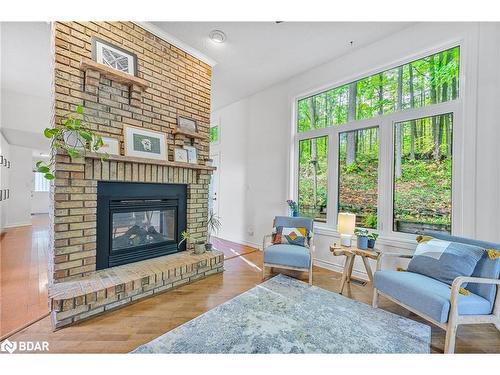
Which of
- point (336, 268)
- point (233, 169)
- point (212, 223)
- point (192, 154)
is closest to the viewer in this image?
point (192, 154)

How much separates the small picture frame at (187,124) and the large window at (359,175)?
220 centimetres

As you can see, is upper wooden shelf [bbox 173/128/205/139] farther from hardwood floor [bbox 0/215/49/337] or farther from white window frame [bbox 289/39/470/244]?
hardwood floor [bbox 0/215/49/337]

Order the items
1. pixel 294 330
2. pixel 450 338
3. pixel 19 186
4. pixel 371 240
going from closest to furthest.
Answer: pixel 450 338 → pixel 294 330 → pixel 371 240 → pixel 19 186

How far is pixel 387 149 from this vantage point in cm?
287

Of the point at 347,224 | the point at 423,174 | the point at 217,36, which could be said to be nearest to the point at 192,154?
the point at 217,36

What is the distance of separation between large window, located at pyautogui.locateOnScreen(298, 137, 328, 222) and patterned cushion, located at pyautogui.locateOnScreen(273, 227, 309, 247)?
0.64m

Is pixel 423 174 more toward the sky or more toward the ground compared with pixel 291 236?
more toward the sky

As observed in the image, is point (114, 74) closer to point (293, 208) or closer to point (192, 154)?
point (192, 154)

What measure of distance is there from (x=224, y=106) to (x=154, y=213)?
3.33 m

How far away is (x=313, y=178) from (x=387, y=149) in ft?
3.78

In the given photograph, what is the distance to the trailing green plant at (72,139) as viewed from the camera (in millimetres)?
1919
